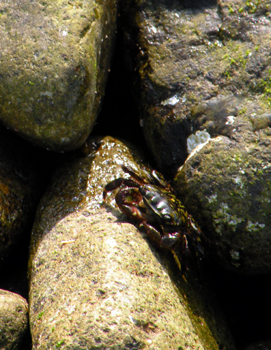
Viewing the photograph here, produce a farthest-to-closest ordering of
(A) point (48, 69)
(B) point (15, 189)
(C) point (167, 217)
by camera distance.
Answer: (B) point (15, 189)
(C) point (167, 217)
(A) point (48, 69)

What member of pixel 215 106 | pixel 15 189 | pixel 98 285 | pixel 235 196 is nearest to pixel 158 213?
pixel 235 196

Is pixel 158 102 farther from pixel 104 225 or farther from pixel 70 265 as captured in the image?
pixel 70 265

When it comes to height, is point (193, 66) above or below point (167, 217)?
above

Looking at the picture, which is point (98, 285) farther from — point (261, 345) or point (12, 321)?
point (261, 345)

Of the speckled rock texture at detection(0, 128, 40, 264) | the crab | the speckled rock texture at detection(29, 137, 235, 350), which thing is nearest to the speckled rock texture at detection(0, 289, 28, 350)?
the speckled rock texture at detection(29, 137, 235, 350)

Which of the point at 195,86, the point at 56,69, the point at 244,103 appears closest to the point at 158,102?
the point at 195,86

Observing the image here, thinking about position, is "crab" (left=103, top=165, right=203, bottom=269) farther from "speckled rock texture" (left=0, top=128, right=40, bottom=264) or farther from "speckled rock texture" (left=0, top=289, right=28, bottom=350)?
"speckled rock texture" (left=0, top=289, right=28, bottom=350)
